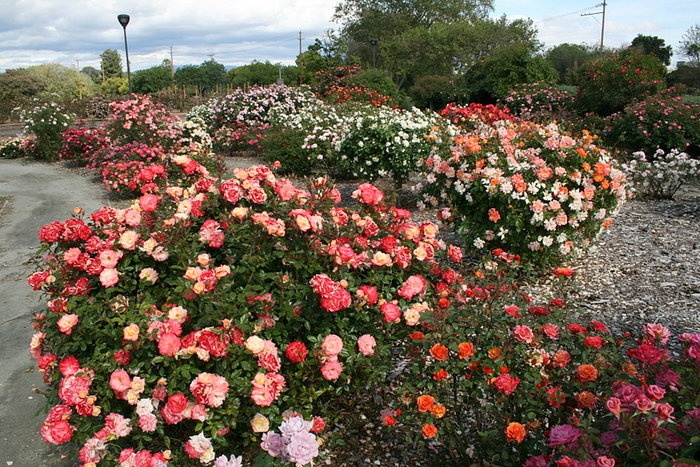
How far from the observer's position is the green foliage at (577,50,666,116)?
42.9ft

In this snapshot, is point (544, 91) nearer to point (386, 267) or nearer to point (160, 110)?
point (160, 110)

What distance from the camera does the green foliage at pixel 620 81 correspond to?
42.9 ft

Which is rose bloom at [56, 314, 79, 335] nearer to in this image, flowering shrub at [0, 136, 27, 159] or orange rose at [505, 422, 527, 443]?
orange rose at [505, 422, 527, 443]

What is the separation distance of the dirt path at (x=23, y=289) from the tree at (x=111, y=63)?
38.5 meters

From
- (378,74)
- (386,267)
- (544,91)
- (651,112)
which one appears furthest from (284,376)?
(378,74)

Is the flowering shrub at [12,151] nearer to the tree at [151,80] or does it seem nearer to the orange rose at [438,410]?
the orange rose at [438,410]

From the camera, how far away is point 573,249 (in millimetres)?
4469

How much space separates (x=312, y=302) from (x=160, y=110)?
9.56 meters

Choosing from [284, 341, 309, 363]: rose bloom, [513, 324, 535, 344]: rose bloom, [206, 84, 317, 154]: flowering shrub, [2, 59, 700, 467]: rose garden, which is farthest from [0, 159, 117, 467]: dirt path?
[206, 84, 317, 154]: flowering shrub

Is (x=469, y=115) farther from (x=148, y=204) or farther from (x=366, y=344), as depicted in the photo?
(x=366, y=344)

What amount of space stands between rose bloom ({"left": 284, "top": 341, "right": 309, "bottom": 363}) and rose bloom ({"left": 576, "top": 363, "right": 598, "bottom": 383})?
3.27ft

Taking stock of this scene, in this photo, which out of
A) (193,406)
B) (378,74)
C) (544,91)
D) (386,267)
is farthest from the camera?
(378,74)

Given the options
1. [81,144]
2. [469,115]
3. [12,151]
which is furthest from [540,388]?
[12,151]

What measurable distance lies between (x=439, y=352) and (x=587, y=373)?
49 centimetres
